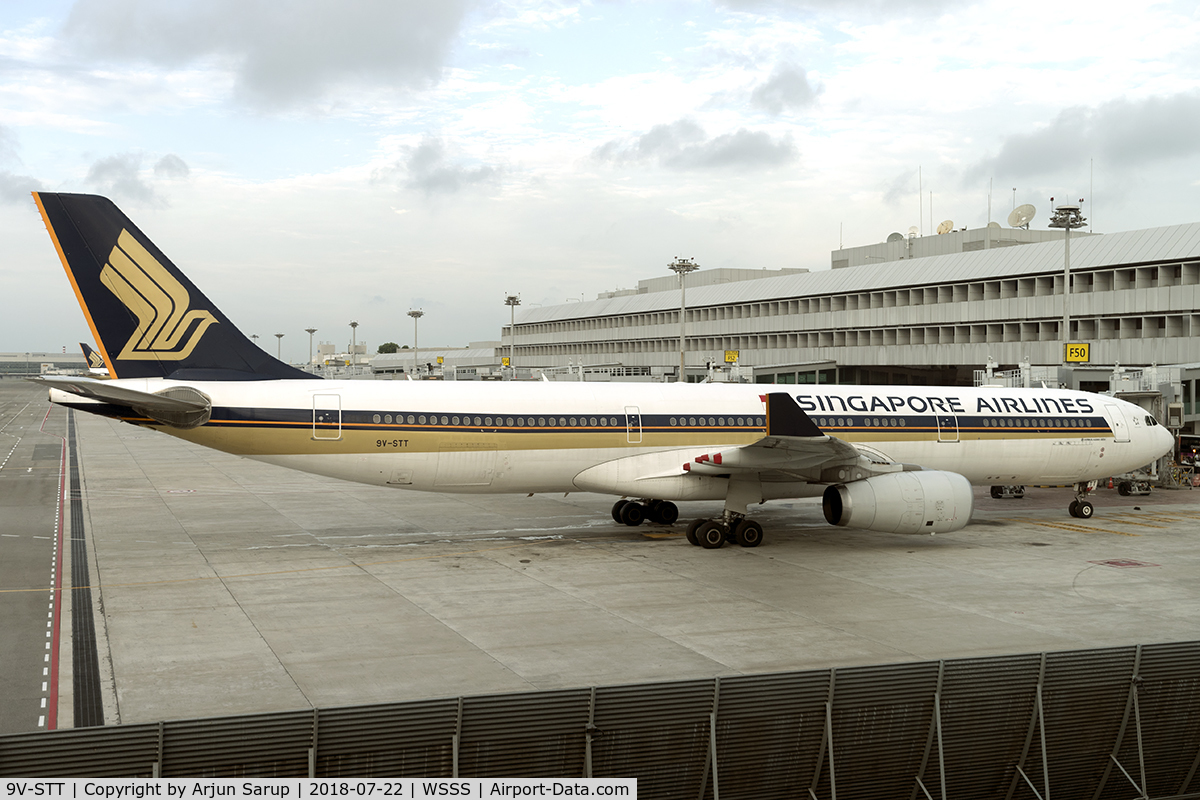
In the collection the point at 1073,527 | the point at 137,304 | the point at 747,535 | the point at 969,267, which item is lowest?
the point at 1073,527

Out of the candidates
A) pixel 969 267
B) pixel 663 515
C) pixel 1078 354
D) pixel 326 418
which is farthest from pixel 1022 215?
pixel 326 418

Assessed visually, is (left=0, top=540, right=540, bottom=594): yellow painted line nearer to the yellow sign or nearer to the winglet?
the winglet

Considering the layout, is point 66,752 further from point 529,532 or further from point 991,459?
point 991,459

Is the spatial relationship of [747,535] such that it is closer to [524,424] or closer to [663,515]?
[663,515]

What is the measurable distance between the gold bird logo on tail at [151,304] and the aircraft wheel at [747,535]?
12.9m

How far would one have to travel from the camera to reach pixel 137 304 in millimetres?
19469

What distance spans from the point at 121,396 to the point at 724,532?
13.2 metres

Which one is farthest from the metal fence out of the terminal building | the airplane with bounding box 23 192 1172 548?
the terminal building

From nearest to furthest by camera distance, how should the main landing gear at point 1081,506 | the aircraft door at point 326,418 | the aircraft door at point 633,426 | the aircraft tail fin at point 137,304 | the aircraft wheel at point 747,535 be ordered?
1. the aircraft tail fin at point 137,304
2. the aircraft door at point 326,418
3. the aircraft wheel at point 747,535
4. the aircraft door at point 633,426
5. the main landing gear at point 1081,506

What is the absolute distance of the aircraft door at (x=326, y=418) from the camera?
20.0m

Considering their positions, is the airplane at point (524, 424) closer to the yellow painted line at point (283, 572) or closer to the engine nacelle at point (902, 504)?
the engine nacelle at point (902, 504)

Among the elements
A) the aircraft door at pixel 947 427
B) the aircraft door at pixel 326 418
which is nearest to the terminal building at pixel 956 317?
the aircraft door at pixel 947 427

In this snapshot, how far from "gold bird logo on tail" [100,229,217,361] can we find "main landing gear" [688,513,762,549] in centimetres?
1199

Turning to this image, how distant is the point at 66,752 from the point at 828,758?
6654mm
